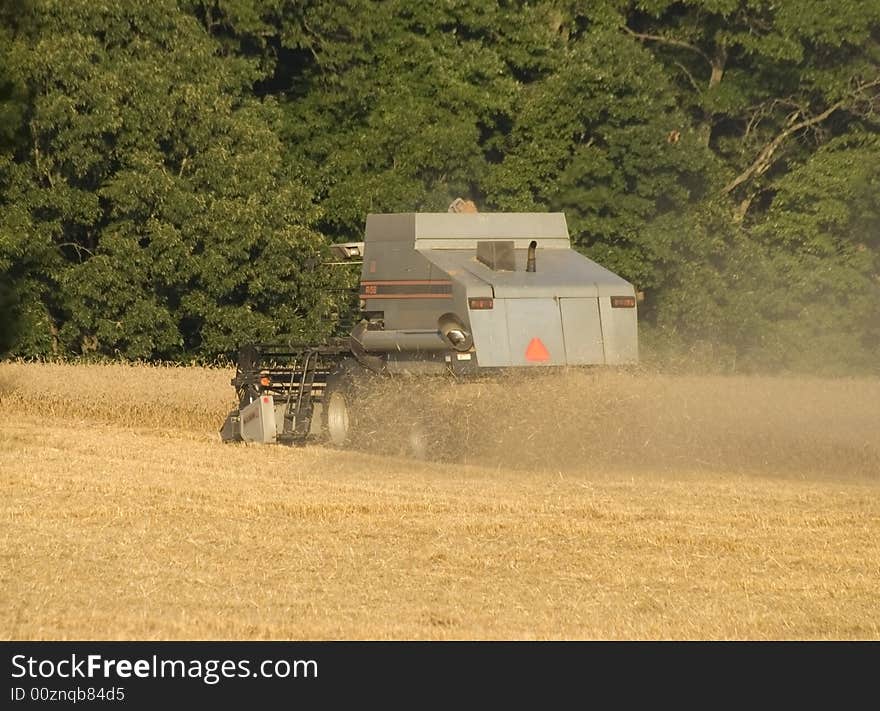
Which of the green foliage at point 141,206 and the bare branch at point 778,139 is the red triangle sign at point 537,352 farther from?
the bare branch at point 778,139

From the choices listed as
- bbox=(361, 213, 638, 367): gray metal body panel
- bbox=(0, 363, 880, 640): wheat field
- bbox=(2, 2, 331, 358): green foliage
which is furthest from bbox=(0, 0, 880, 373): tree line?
bbox=(361, 213, 638, 367): gray metal body panel

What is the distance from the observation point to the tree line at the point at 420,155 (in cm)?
3098

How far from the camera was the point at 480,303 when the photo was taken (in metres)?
16.8

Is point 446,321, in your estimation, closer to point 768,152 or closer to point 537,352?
point 537,352

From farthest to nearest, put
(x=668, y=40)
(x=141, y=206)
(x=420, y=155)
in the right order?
(x=668, y=40)
(x=420, y=155)
(x=141, y=206)

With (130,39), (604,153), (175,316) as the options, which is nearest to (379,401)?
(175,316)

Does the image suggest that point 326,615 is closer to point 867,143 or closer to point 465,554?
point 465,554

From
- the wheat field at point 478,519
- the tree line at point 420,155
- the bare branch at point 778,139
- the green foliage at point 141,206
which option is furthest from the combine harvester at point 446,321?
the bare branch at point 778,139

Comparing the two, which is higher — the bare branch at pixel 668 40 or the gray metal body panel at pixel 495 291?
the bare branch at pixel 668 40

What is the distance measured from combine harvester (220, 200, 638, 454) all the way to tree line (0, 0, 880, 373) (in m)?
10.4

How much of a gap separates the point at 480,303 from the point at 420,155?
60.0 feet

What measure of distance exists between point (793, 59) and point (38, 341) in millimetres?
17012

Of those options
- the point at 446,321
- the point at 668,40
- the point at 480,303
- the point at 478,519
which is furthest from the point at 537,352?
the point at 668,40

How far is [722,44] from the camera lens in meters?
38.9
